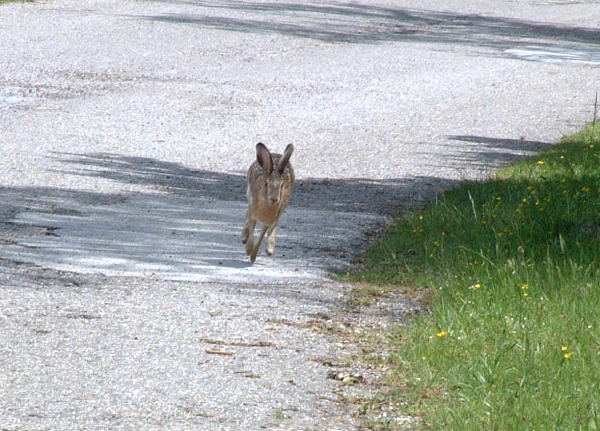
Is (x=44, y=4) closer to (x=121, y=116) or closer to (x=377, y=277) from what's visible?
(x=121, y=116)

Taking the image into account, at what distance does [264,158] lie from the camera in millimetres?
8164

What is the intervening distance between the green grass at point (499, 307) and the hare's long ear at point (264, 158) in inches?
34.8

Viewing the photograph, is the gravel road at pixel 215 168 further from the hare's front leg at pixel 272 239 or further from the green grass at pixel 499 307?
the green grass at pixel 499 307

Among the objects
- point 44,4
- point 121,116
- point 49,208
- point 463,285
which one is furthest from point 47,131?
point 44,4

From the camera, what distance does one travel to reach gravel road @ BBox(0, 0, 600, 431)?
5617 millimetres

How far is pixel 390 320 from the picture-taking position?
684 centimetres

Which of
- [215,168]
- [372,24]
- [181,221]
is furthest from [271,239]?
[372,24]

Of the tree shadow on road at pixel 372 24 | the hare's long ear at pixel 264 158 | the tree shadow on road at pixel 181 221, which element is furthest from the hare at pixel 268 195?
the tree shadow on road at pixel 372 24

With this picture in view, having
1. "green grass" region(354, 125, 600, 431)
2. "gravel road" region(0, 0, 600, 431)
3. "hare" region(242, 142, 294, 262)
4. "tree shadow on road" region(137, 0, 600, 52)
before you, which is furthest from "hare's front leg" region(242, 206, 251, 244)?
"tree shadow on road" region(137, 0, 600, 52)

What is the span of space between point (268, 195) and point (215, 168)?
273 cm

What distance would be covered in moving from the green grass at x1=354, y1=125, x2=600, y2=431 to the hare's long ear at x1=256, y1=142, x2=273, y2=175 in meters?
0.88

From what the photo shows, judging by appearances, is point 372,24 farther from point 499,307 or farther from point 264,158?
point 499,307

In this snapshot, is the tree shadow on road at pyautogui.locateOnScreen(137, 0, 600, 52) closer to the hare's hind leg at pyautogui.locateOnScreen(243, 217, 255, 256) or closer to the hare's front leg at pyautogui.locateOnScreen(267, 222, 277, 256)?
the hare's hind leg at pyautogui.locateOnScreen(243, 217, 255, 256)

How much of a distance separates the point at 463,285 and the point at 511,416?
6.75ft
